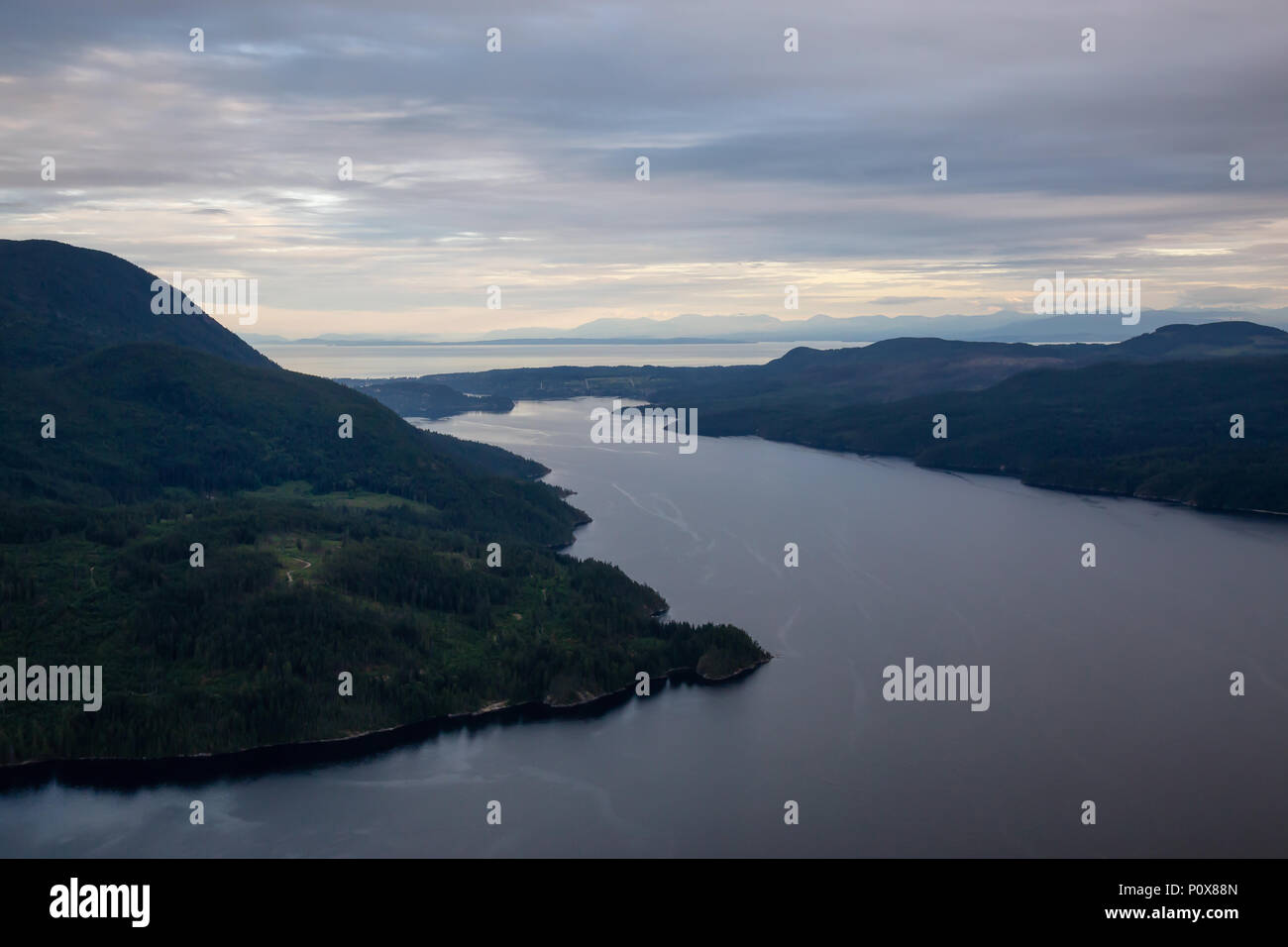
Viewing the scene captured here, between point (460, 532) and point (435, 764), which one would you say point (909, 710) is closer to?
point (435, 764)

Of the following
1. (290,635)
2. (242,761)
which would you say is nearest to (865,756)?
(242,761)

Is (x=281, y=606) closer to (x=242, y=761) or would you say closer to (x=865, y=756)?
(x=242, y=761)

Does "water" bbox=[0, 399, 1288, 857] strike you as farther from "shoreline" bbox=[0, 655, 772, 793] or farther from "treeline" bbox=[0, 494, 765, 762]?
"treeline" bbox=[0, 494, 765, 762]

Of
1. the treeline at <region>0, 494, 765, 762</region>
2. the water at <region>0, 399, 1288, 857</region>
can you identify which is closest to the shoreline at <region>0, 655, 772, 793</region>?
the treeline at <region>0, 494, 765, 762</region>

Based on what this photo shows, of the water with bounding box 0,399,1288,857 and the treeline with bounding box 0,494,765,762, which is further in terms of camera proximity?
the treeline with bounding box 0,494,765,762

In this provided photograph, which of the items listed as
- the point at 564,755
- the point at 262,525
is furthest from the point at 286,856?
the point at 262,525
